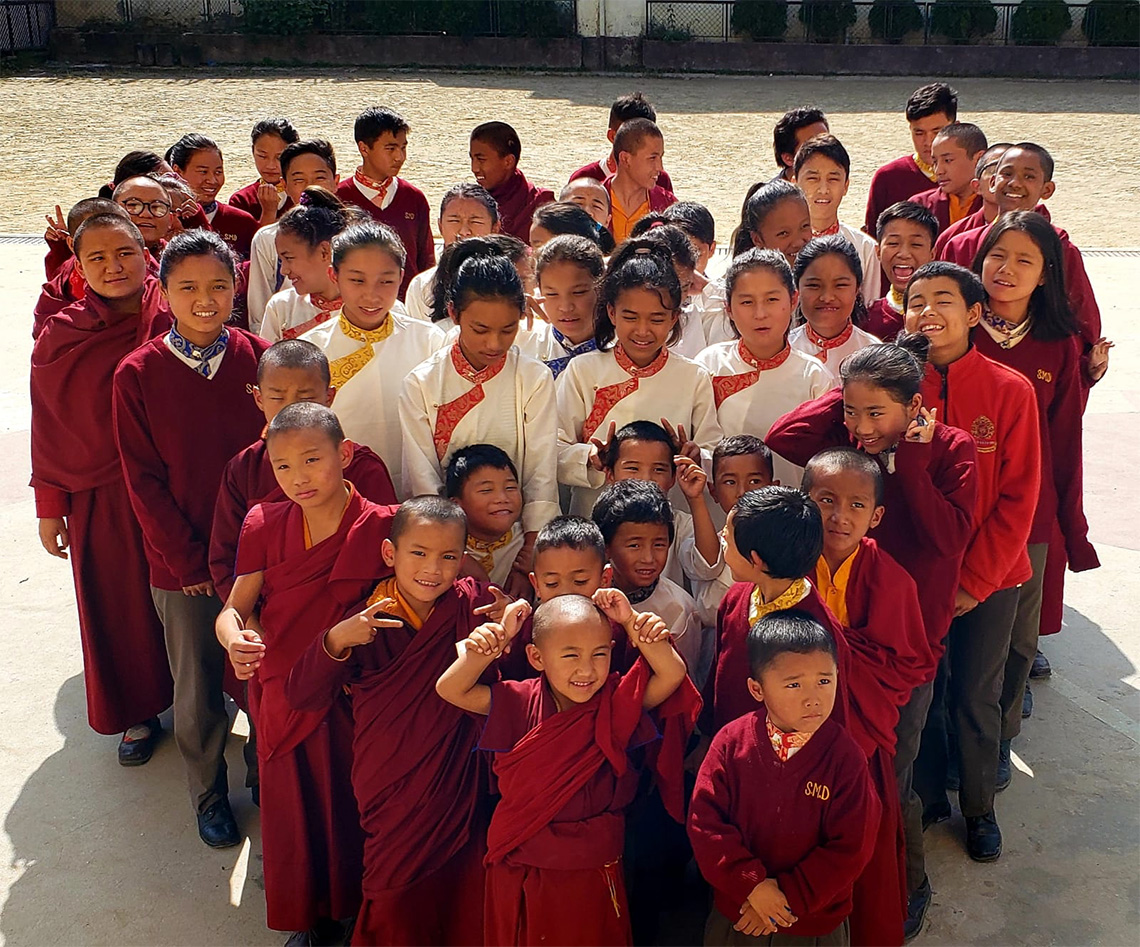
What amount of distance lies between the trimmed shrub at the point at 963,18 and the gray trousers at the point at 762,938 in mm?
21330

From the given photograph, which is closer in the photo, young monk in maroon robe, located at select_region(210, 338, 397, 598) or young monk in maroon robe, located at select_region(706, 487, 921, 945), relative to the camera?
young monk in maroon robe, located at select_region(706, 487, 921, 945)

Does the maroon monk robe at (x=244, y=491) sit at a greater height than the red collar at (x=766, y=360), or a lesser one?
lesser

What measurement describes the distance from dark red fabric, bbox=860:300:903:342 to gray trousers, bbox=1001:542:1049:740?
0.84 meters

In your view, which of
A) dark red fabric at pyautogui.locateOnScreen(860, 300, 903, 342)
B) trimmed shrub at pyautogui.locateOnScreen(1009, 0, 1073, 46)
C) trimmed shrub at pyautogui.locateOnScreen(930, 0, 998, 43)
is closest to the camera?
dark red fabric at pyautogui.locateOnScreen(860, 300, 903, 342)

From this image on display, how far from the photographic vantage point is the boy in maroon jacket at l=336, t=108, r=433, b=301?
5.51 meters

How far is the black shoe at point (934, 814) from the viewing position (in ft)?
11.0

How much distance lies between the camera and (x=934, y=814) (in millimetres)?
3350

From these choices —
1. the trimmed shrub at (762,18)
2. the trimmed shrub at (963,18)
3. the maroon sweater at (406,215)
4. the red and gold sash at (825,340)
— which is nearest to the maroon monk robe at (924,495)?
the red and gold sash at (825,340)

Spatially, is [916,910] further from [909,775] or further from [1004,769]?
[1004,769]

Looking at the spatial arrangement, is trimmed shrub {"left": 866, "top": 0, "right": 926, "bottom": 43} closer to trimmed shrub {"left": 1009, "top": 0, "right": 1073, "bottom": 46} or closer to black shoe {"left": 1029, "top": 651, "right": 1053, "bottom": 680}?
trimmed shrub {"left": 1009, "top": 0, "right": 1073, "bottom": 46}

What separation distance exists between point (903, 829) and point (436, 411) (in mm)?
1653

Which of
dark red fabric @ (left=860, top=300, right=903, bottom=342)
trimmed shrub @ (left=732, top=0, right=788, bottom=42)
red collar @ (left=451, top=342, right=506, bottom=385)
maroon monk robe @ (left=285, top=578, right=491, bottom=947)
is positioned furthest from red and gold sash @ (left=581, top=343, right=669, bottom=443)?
trimmed shrub @ (left=732, top=0, right=788, bottom=42)

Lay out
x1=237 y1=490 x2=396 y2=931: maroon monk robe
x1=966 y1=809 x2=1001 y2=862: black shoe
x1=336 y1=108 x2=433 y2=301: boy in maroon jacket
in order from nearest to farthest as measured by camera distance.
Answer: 1. x1=237 y1=490 x2=396 y2=931: maroon monk robe
2. x1=966 y1=809 x2=1001 y2=862: black shoe
3. x1=336 y1=108 x2=433 y2=301: boy in maroon jacket

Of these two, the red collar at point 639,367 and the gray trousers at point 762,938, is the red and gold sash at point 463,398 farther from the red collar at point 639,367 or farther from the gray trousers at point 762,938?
the gray trousers at point 762,938
